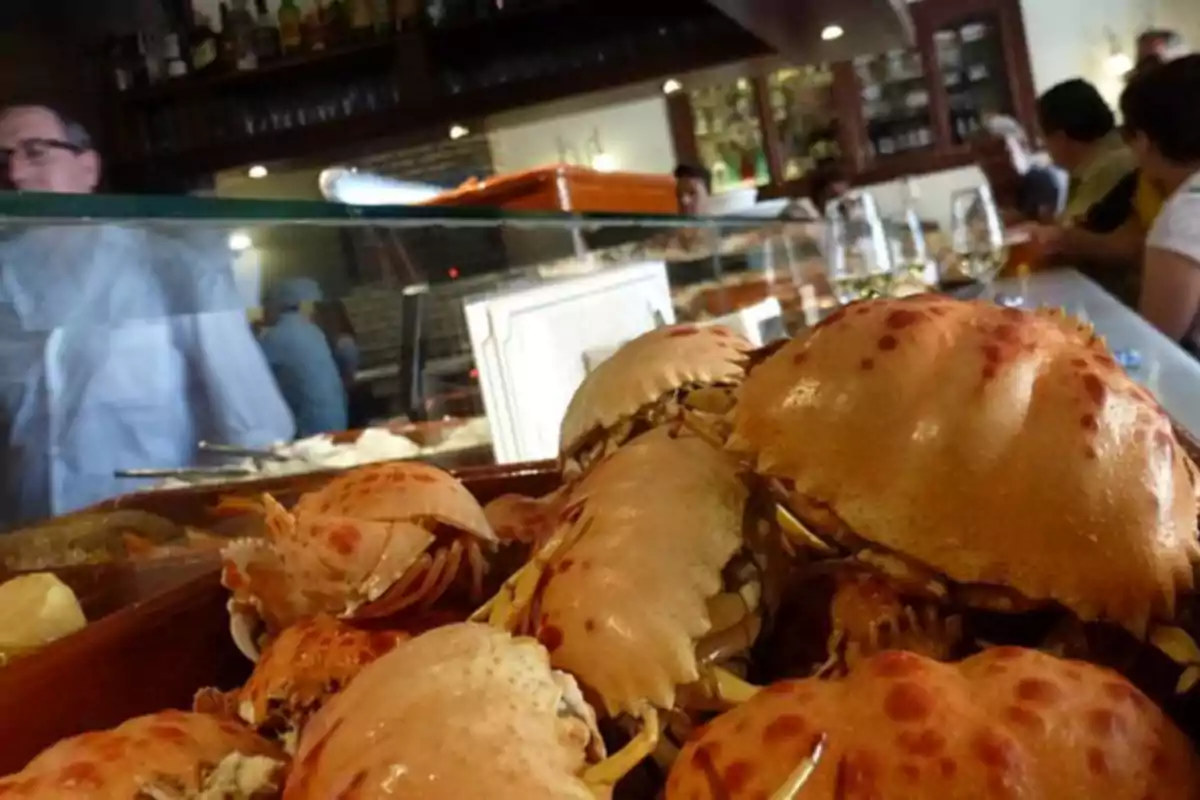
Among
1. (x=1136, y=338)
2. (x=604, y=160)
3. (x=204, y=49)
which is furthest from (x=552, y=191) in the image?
(x=604, y=160)

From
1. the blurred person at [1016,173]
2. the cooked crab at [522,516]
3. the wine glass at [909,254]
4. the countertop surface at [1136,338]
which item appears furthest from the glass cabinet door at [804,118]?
the cooked crab at [522,516]

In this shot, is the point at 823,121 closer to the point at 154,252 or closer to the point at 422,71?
the point at 422,71

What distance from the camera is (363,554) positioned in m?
0.42

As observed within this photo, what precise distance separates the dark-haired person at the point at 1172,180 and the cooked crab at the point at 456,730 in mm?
2448

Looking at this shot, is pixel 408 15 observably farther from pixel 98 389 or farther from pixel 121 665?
pixel 121 665

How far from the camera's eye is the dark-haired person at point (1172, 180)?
2.45 m

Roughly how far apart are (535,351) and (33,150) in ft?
5.41

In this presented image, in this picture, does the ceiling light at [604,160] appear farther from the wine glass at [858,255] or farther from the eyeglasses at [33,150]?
the wine glass at [858,255]

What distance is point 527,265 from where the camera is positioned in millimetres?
1107

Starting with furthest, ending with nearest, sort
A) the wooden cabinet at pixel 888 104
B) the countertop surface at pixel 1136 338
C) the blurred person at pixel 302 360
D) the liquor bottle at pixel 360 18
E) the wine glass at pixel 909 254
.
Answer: the wooden cabinet at pixel 888 104, the liquor bottle at pixel 360 18, the wine glass at pixel 909 254, the countertop surface at pixel 1136 338, the blurred person at pixel 302 360

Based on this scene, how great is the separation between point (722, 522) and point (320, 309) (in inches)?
30.0

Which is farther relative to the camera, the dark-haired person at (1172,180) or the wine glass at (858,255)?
the dark-haired person at (1172,180)

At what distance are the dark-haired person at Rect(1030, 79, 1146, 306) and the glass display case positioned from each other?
5.43 feet

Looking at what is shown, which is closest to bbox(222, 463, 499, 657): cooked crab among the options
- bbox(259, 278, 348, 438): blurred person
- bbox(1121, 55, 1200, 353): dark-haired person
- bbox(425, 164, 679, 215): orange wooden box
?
bbox(259, 278, 348, 438): blurred person
